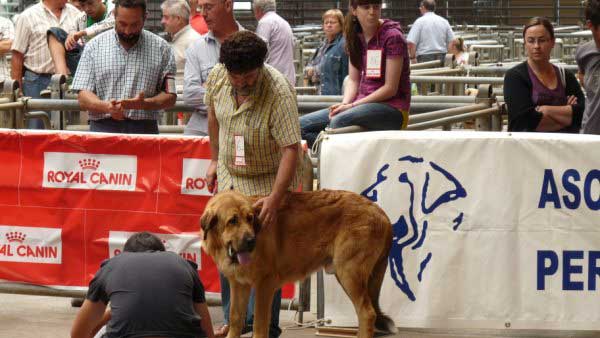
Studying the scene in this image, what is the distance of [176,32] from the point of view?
12.8 metres

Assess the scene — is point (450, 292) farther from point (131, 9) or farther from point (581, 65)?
point (131, 9)

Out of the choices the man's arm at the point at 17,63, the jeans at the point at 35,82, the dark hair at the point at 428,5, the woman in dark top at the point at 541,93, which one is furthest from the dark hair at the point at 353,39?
the dark hair at the point at 428,5

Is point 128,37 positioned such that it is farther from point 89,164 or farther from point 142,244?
point 142,244

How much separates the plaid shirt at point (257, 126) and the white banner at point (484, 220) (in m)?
0.74

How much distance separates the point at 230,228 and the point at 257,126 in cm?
69

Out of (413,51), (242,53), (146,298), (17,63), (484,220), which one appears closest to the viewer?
(146,298)

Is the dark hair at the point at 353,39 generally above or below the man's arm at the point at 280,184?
above

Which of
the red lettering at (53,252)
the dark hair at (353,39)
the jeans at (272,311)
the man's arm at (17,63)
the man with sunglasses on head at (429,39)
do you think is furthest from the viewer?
the man with sunglasses on head at (429,39)

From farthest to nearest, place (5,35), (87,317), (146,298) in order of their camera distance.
Result: 1. (5,35)
2. (87,317)
3. (146,298)

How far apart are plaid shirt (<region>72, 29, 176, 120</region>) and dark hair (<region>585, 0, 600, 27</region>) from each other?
116 inches

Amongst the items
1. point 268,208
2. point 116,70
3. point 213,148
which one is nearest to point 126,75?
point 116,70

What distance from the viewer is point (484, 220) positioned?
7645 mm

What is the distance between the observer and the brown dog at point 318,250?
22.4ft

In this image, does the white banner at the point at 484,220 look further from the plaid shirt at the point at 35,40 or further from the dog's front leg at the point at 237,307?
the plaid shirt at the point at 35,40
